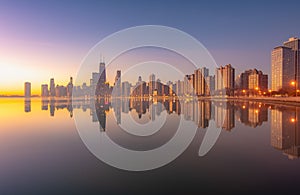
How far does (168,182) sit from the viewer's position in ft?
31.5

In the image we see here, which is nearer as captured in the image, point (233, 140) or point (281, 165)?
point (281, 165)

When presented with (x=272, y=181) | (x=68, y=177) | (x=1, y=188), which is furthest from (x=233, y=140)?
(x=1, y=188)

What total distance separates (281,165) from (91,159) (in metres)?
10.7

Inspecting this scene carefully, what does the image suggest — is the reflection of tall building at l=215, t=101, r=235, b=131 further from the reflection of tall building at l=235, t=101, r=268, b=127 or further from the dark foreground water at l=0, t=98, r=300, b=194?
the dark foreground water at l=0, t=98, r=300, b=194

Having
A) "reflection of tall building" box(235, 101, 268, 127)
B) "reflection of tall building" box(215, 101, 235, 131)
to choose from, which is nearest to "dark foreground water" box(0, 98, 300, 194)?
"reflection of tall building" box(215, 101, 235, 131)

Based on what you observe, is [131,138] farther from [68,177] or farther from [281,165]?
[281,165]

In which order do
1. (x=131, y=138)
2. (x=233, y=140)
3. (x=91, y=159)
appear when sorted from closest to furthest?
(x=91, y=159) < (x=233, y=140) < (x=131, y=138)

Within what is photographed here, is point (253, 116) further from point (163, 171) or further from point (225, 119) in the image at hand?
point (163, 171)

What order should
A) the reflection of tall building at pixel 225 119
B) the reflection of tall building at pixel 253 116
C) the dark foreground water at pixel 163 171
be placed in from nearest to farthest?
the dark foreground water at pixel 163 171
the reflection of tall building at pixel 225 119
the reflection of tall building at pixel 253 116

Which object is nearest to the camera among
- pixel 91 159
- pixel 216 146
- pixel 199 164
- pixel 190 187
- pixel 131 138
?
pixel 190 187

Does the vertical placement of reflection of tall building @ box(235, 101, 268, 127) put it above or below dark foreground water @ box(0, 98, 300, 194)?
above

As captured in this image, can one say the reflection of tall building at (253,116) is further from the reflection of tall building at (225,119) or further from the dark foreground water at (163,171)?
the dark foreground water at (163,171)

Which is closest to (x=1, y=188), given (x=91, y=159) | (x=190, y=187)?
(x=91, y=159)

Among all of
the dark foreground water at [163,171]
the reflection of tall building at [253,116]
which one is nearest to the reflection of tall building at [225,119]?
the reflection of tall building at [253,116]
